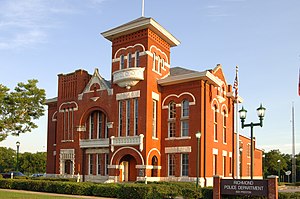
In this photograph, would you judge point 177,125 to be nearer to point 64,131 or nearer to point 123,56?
point 123,56

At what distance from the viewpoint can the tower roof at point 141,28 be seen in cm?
3288

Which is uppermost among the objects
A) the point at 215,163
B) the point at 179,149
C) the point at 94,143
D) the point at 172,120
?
the point at 172,120

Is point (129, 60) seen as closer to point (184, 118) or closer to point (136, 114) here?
point (136, 114)

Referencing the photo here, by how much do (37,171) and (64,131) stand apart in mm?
57418

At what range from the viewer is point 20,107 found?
39.4 meters

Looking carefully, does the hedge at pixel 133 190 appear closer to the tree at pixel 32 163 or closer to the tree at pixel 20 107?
the tree at pixel 20 107

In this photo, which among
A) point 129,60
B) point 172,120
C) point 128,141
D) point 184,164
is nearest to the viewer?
point 184,164

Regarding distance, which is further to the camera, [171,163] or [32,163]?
[32,163]

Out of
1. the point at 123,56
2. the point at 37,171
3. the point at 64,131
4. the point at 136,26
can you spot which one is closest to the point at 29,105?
the point at 64,131

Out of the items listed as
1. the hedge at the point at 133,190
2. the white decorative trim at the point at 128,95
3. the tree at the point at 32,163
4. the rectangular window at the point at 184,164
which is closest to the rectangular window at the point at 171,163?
the rectangular window at the point at 184,164

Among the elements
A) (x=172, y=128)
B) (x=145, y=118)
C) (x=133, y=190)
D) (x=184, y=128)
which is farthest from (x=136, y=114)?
(x=133, y=190)

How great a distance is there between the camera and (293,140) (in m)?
60.4

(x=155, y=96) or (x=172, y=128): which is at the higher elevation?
(x=155, y=96)

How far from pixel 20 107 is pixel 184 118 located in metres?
18.1
